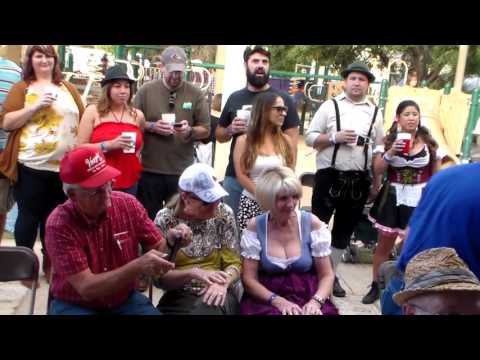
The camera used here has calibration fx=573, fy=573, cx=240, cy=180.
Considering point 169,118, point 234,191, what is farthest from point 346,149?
point 169,118

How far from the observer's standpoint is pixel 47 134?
372 centimetres

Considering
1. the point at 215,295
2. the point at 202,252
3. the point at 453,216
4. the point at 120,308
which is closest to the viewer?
the point at 453,216

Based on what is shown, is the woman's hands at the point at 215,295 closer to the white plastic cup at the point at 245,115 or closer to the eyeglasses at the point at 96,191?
the eyeglasses at the point at 96,191

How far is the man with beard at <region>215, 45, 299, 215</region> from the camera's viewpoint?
3.97m

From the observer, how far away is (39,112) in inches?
145

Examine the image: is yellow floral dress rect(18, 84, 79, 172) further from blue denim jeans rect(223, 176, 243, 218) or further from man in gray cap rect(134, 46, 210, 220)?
blue denim jeans rect(223, 176, 243, 218)

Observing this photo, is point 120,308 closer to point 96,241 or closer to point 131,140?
point 96,241

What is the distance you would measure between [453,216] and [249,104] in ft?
7.57

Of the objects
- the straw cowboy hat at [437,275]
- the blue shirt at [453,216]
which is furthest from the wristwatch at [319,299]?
the straw cowboy hat at [437,275]

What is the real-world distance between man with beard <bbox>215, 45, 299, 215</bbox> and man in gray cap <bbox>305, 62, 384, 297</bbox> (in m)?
0.27

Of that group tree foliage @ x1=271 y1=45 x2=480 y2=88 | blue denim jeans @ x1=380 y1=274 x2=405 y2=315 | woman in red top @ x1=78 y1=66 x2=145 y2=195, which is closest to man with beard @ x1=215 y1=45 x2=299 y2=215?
woman in red top @ x1=78 y1=66 x2=145 y2=195

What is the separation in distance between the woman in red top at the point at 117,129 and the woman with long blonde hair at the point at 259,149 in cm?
69

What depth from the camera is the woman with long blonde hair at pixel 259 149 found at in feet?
12.2
